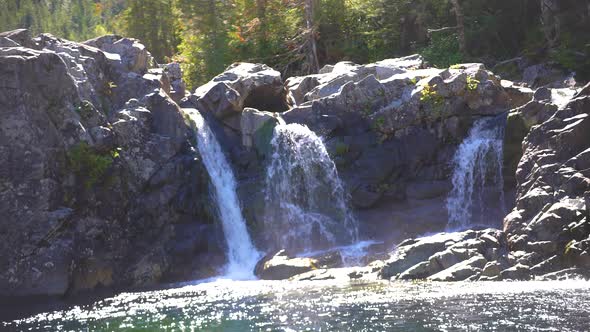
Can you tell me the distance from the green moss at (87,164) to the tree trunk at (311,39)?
20289 mm

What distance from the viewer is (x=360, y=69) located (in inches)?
1537

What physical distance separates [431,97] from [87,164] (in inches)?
640

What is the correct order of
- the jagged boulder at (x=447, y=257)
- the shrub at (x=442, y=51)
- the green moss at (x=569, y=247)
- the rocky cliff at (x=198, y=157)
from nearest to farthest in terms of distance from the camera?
1. the green moss at (x=569, y=247)
2. the jagged boulder at (x=447, y=257)
3. the rocky cliff at (x=198, y=157)
4. the shrub at (x=442, y=51)

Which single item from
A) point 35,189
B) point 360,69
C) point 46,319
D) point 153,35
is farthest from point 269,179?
point 153,35

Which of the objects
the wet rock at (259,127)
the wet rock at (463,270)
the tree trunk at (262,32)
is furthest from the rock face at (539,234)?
the tree trunk at (262,32)

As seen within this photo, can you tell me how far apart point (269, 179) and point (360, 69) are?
25.8 feet

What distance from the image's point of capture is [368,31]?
5244 cm

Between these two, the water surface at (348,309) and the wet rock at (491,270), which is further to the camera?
the wet rock at (491,270)

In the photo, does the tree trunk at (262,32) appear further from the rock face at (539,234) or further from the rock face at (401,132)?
the rock face at (539,234)

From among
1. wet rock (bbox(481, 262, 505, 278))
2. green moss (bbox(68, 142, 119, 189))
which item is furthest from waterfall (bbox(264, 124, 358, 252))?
wet rock (bbox(481, 262, 505, 278))

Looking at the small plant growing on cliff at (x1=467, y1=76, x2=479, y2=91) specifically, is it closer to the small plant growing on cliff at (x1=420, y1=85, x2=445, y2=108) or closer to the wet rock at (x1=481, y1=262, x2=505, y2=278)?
the small plant growing on cliff at (x1=420, y1=85, x2=445, y2=108)

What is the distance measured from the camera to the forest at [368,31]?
4366 centimetres

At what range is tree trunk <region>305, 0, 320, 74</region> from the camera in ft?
163

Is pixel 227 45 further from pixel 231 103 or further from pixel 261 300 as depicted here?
pixel 261 300
